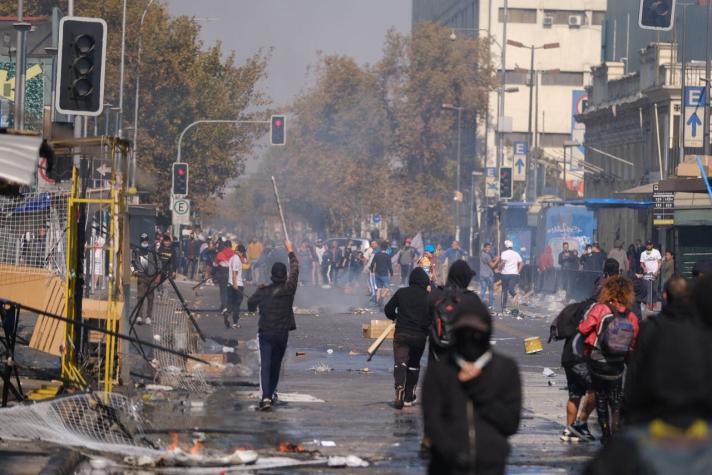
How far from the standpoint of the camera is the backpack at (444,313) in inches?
496

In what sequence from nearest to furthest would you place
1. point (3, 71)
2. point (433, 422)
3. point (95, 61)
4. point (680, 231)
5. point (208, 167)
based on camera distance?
point (433, 422) → point (95, 61) → point (680, 231) → point (3, 71) → point (208, 167)

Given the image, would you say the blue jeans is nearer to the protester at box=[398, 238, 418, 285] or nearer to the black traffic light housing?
the protester at box=[398, 238, 418, 285]

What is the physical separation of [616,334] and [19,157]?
5.05m

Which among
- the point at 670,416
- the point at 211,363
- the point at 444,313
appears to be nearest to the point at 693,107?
the point at 211,363

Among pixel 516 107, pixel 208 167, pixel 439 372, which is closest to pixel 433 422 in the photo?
pixel 439 372

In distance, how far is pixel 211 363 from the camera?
59.9ft

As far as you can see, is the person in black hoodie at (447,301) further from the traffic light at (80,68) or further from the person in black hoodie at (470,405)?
the person in black hoodie at (470,405)

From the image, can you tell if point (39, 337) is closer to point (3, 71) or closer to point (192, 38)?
point (3, 71)

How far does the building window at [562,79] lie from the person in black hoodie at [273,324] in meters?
95.5

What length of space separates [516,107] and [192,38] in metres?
49.3

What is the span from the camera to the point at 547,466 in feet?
39.1

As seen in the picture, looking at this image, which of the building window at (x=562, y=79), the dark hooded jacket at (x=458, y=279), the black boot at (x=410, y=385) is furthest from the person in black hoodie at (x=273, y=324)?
the building window at (x=562, y=79)

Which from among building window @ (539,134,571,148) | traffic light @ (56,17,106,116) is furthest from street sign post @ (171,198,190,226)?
building window @ (539,134,571,148)

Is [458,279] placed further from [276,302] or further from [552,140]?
[552,140]
